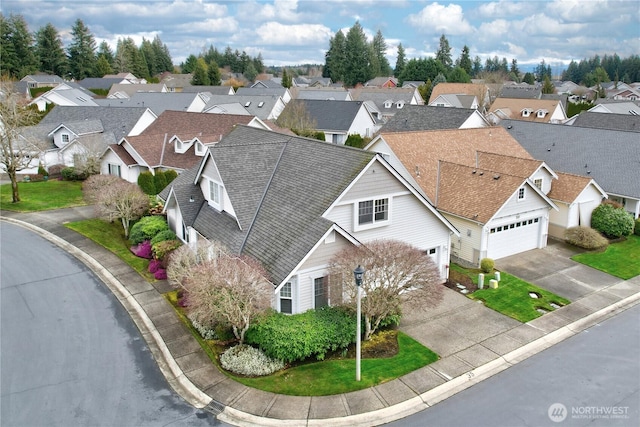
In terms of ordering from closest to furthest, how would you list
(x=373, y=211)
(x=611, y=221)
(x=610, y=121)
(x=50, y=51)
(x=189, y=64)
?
1. (x=373, y=211)
2. (x=611, y=221)
3. (x=610, y=121)
4. (x=50, y=51)
5. (x=189, y=64)

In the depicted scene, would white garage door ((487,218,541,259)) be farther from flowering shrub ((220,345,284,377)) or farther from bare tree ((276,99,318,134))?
bare tree ((276,99,318,134))

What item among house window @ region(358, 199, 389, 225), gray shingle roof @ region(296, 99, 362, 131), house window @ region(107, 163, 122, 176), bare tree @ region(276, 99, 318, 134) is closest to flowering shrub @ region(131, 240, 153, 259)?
house window @ region(358, 199, 389, 225)

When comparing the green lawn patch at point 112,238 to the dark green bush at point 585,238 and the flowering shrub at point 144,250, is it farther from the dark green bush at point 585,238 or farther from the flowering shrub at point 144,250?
the dark green bush at point 585,238

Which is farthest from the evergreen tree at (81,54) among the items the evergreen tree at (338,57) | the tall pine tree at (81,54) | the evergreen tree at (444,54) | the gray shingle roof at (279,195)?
the gray shingle roof at (279,195)

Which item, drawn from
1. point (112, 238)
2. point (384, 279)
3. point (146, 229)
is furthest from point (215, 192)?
point (384, 279)

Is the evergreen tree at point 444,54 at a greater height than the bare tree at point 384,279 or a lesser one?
greater

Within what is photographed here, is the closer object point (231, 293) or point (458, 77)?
point (231, 293)

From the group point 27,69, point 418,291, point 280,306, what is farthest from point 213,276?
point 27,69

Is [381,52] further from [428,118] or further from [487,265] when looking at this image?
[487,265]
